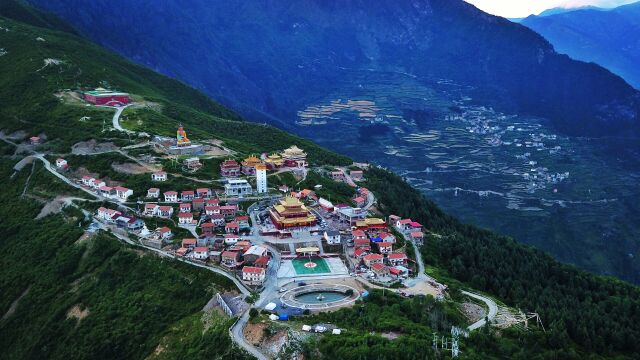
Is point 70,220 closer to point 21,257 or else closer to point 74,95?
point 21,257

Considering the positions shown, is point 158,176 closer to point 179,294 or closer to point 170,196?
point 170,196

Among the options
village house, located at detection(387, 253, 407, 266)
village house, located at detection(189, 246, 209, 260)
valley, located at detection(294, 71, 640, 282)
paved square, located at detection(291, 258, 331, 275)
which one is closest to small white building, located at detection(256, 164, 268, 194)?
paved square, located at detection(291, 258, 331, 275)

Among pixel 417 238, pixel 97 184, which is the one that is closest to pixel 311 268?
pixel 417 238

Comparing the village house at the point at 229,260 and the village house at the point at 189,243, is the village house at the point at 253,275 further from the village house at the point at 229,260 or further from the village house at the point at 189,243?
the village house at the point at 189,243

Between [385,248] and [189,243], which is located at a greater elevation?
[189,243]

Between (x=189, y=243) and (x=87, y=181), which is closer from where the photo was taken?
(x=189, y=243)

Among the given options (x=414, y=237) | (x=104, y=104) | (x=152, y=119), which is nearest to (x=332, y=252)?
(x=414, y=237)
